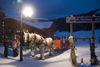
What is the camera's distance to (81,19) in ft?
22.9

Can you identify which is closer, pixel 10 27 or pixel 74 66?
pixel 74 66

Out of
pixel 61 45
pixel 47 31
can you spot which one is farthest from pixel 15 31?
pixel 61 45

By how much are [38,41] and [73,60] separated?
3.48 meters

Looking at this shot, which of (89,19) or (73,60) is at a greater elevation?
(89,19)

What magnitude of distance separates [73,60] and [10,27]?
17820mm

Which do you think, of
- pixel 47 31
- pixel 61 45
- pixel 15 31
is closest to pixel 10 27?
pixel 15 31

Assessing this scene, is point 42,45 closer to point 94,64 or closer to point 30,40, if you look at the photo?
point 30,40

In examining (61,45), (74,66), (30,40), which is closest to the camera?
(74,66)

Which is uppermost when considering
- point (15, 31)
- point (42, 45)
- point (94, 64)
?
point (15, 31)

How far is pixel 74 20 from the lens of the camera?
22.9 ft

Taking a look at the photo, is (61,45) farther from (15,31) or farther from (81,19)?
(15,31)

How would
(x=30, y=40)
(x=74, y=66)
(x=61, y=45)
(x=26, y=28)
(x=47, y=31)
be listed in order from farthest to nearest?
(x=47, y=31) < (x=26, y=28) < (x=61, y=45) < (x=30, y=40) < (x=74, y=66)

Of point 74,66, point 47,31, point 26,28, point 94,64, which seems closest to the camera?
point 74,66

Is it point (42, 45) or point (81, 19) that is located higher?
point (81, 19)
